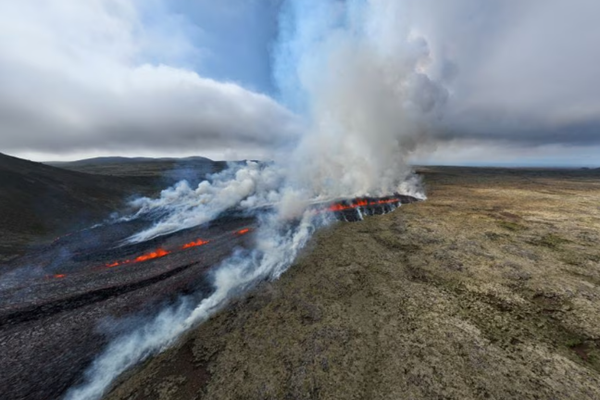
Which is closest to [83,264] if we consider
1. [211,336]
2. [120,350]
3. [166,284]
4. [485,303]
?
[166,284]

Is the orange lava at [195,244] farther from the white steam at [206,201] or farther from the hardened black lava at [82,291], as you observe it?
the white steam at [206,201]

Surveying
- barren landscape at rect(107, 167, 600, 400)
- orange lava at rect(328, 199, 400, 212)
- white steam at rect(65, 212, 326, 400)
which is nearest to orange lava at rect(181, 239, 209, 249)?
white steam at rect(65, 212, 326, 400)

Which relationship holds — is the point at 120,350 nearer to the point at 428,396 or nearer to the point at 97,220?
the point at 428,396

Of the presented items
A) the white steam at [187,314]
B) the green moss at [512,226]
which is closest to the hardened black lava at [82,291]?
the white steam at [187,314]

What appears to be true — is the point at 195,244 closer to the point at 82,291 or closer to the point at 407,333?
the point at 82,291


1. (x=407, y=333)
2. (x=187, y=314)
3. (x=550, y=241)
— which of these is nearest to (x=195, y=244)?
(x=187, y=314)

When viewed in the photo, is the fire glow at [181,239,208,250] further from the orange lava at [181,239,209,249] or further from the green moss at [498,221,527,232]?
the green moss at [498,221,527,232]
